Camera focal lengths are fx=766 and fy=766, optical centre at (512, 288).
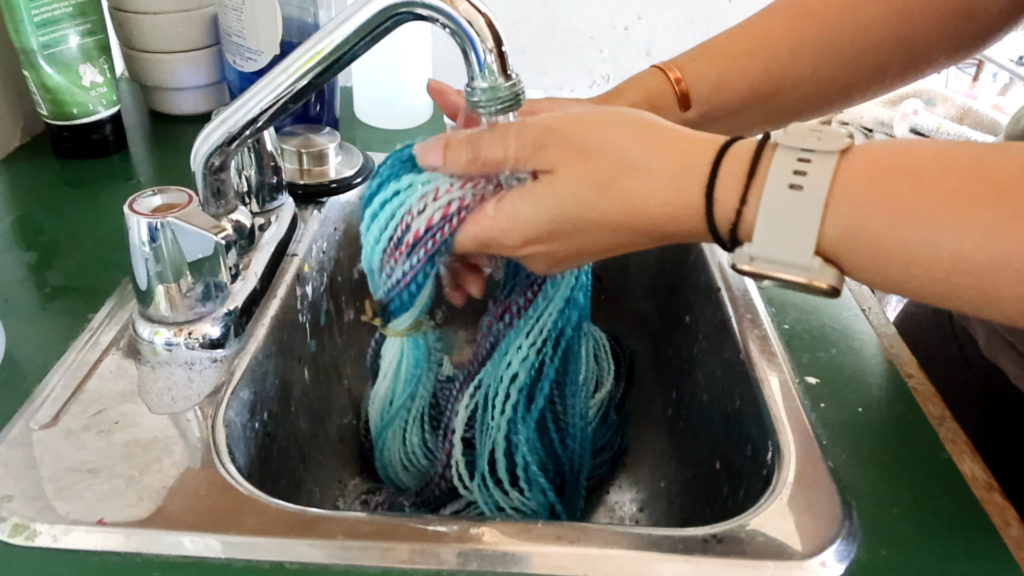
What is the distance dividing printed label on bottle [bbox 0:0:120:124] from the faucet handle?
11.6 inches

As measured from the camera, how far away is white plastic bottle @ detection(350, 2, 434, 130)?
3.06ft

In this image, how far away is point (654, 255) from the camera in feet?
2.49

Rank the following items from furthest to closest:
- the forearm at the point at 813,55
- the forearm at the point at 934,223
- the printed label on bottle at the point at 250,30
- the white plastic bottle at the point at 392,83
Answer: the white plastic bottle at the point at 392,83 → the printed label on bottle at the point at 250,30 → the forearm at the point at 813,55 → the forearm at the point at 934,223

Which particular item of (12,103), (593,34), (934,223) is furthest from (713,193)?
(593,34)

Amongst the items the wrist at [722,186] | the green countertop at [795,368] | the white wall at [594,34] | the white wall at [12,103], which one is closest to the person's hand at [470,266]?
the wrist at [722,186]

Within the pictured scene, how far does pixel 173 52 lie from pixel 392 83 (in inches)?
9.6

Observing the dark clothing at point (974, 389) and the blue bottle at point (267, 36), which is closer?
the dark clothing at point (974, 389)

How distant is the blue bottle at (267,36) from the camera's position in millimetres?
754

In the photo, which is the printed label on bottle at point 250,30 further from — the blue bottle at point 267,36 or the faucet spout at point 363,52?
the faucet spout at point 363,52

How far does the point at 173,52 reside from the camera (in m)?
0.85

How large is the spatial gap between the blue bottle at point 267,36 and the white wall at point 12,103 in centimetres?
21

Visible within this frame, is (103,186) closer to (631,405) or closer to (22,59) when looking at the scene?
(22,59)

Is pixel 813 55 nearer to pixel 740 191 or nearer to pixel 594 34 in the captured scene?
pixel 740 191

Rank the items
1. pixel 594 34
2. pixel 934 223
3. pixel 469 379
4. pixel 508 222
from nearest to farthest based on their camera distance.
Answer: pixel 934 223 → pixel 508 222 → pixel 469 379 → pixel 594 34
